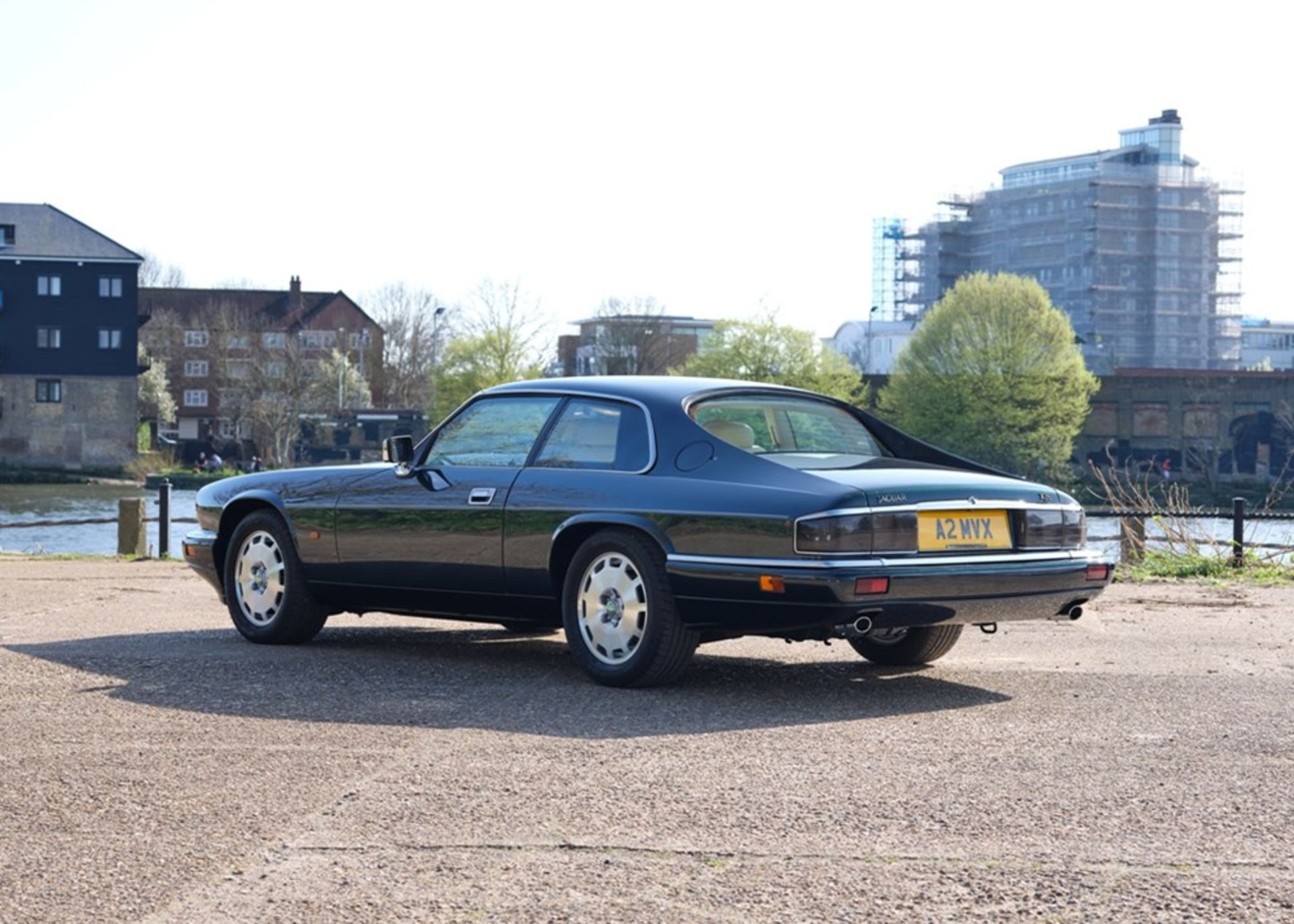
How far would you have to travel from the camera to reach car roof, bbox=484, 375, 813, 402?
8023mm

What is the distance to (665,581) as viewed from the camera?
740 cm

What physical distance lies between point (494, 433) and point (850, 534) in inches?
85.7

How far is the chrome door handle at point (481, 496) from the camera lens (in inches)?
325

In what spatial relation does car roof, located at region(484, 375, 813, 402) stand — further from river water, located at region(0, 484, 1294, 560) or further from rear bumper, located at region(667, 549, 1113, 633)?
river water, located at region(0, 484, 1294, 560)

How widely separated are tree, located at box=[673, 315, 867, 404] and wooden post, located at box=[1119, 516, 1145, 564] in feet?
240

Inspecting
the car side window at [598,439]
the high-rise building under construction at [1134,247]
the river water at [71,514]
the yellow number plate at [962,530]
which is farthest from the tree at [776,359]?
the yellow number plate at [962,530]

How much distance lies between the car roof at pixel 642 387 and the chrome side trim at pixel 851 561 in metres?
0.95

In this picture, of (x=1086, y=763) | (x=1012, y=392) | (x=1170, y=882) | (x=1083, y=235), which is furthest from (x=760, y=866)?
(x=1083, y=235)

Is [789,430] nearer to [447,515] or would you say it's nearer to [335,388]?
[447,515]

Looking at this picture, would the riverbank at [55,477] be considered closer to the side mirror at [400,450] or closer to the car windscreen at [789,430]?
the side mirror at [400,450]

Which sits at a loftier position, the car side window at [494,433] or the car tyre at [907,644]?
Result: the car side window at [494,433]

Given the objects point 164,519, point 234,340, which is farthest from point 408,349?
point 164,519

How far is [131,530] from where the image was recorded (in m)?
19.4

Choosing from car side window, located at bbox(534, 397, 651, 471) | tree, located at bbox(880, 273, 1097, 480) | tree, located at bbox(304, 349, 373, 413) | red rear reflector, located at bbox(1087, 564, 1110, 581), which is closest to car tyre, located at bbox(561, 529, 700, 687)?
car side window, located at bbox(534, 397, 651, 471)
